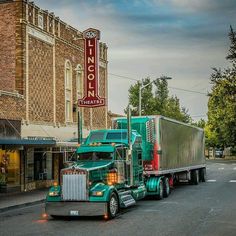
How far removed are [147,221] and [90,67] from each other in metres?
17.7

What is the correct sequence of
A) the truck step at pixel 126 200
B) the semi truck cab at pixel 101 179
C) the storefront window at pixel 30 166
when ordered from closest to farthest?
the semi truck cab at pixel 101 179, the truck step at pixel 126 200, the storefront window at pixel 30 166

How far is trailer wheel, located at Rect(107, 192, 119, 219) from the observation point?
1611cm

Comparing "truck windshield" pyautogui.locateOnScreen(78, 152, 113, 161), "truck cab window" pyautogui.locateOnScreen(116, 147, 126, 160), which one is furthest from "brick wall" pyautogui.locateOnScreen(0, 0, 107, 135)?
"truck cab window" pyautogui.locateOnScreen(116, 147, 126, 160)

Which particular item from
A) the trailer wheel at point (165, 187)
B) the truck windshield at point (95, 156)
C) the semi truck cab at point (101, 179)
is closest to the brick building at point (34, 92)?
the truck windshield at point (95, 156)

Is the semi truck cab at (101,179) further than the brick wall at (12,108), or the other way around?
the brick wall at (12,108)

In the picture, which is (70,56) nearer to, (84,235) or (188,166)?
(188,166)

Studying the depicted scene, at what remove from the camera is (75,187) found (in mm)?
16031

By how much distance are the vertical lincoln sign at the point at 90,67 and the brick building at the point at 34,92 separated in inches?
68.7

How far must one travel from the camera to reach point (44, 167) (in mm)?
30797

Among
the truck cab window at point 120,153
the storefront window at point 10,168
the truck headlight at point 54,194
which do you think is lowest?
the truck headlight at point 54,194

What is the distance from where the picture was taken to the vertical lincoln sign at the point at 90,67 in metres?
31.8

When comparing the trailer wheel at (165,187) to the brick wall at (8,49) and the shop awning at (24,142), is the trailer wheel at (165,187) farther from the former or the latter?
the brick wall at (8,49)

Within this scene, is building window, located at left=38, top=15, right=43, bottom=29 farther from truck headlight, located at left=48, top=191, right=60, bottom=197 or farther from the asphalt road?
truck headlight, located at left=48, top=191, right=60, bottom=197

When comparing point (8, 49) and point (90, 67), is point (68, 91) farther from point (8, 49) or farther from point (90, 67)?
point (8, 49)
